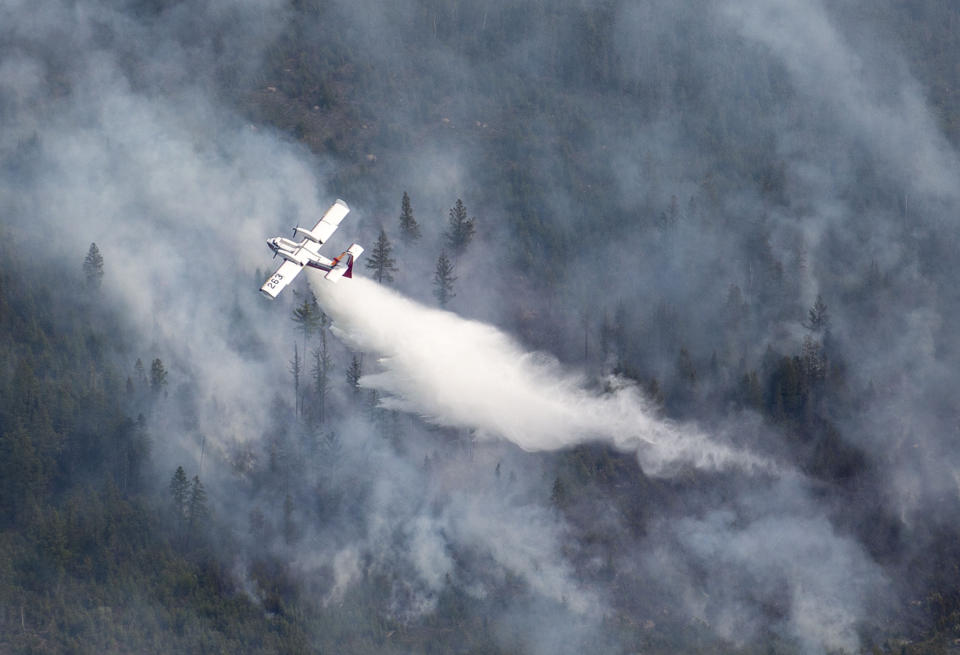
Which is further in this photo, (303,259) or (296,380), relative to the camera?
(296,380)

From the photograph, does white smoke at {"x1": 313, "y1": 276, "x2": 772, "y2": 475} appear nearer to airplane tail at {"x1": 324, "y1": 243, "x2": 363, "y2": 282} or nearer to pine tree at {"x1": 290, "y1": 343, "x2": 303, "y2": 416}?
airplane tail at {"x1": 324, "y1": 243, "x2": 363, "y2": 282}

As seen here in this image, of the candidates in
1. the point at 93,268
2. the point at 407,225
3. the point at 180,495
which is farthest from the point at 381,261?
the point at 180,495

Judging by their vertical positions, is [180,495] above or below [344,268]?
below

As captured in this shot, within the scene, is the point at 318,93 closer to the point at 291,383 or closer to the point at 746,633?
the point at 291,383

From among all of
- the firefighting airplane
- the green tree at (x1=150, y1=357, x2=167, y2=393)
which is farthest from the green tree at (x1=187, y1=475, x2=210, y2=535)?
the firefighting airplane

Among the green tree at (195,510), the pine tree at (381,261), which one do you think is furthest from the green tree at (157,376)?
the pine tree at (381,261)

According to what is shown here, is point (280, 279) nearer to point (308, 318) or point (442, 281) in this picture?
point (308, 318)
